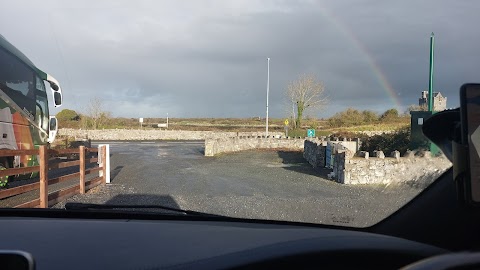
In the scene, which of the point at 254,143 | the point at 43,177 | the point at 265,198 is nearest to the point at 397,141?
the point at 265,198

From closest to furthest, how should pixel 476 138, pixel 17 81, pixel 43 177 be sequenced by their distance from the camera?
pixel 476 138 → pixel 43 177 → pixel 17 81

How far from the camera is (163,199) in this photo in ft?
26.9

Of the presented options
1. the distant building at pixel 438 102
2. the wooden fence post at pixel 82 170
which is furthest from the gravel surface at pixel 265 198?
the distant building at pixel 438 102

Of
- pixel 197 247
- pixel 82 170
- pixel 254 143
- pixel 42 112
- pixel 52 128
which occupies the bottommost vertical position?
pixel 82 170

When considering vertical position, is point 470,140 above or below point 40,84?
below

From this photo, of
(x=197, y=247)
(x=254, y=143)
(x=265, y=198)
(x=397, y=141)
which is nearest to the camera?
(x=197, y=247)

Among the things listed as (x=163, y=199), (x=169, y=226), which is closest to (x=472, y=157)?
(x=169, y=226)

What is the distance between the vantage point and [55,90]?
1262 cm

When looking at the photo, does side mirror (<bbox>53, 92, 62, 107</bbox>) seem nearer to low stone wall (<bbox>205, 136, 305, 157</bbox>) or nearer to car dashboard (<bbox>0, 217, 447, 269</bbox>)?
car dashboard (<bbox>0, 217, 447, 269</bbox>)

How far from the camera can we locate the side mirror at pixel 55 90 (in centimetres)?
1235

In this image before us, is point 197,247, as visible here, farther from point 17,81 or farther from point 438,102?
point 17,81

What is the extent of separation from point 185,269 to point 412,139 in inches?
68.0

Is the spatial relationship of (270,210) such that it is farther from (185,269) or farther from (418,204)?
(185,269)

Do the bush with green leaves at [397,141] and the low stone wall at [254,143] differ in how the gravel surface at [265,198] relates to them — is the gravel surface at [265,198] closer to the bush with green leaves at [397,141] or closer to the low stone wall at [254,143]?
the bush with green leaves at [397,141]
